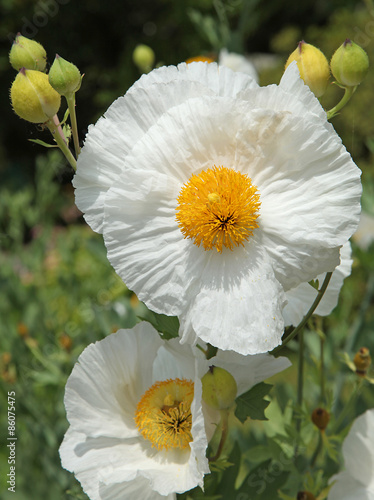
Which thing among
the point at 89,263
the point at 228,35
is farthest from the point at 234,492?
the point at 89,263

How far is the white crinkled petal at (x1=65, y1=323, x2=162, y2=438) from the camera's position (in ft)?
2.17

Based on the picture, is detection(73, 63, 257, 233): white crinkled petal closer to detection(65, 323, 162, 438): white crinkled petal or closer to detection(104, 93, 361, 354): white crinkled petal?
detection(104, 93, 361, 354): white crinkled petal

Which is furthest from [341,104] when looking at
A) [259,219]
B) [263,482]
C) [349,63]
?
[263,482]

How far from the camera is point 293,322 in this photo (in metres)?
0.69

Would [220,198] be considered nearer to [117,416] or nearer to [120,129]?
[120,129]

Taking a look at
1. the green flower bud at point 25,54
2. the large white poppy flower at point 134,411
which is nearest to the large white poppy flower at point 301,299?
the large white poppy flower at point 134,411

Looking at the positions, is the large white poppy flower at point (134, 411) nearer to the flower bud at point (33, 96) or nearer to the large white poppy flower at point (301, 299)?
the large white poppy flower at point (301, 299)

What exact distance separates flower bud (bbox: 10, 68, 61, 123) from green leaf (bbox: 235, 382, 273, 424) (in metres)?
0.40

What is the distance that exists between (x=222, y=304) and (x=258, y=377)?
134mm

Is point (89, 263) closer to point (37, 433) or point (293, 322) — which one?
point (37, 433)

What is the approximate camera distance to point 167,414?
67 centimetres

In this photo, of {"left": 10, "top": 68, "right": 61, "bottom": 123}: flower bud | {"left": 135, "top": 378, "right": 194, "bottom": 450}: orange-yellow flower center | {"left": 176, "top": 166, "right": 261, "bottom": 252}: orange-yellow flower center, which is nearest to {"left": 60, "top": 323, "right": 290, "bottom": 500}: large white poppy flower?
{"left": 135, "top": 378, "right": 194, "bottom": 450}: orange-yellow flower center

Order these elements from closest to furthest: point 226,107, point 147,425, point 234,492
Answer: point 226,107, point 147,425, point 234,492

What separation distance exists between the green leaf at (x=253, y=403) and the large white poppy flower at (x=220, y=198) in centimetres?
13
